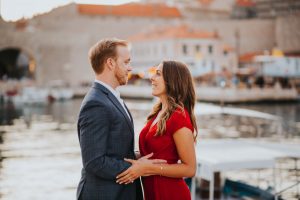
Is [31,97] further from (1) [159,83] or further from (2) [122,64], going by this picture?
(2) [122,64]

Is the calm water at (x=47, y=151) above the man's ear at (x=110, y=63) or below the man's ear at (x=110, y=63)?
below

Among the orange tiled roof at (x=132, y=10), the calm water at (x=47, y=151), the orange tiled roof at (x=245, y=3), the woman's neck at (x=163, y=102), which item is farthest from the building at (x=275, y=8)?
the woman's neck at (x=163, y=102)

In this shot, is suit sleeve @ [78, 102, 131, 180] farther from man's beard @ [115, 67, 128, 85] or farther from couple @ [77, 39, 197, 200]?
man's beard @ [115, 67, 128, 85]

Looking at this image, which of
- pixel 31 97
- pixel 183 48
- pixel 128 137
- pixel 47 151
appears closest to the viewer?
pixel 128 137

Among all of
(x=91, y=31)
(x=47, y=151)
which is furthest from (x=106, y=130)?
(x=91, y=31)

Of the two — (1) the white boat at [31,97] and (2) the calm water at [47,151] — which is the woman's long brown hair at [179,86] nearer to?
(2) the calm water at [47,151]

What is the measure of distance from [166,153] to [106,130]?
377 millimetres

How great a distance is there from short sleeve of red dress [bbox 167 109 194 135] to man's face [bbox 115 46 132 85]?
30 cm

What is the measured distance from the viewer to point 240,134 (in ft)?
52.9

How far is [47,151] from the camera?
41.4 feet

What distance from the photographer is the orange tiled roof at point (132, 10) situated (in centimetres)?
6056

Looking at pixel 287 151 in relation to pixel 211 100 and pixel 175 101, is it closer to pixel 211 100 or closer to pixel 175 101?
pixel 175 101

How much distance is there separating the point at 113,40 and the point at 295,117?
67.2 feet

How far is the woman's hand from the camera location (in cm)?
242
